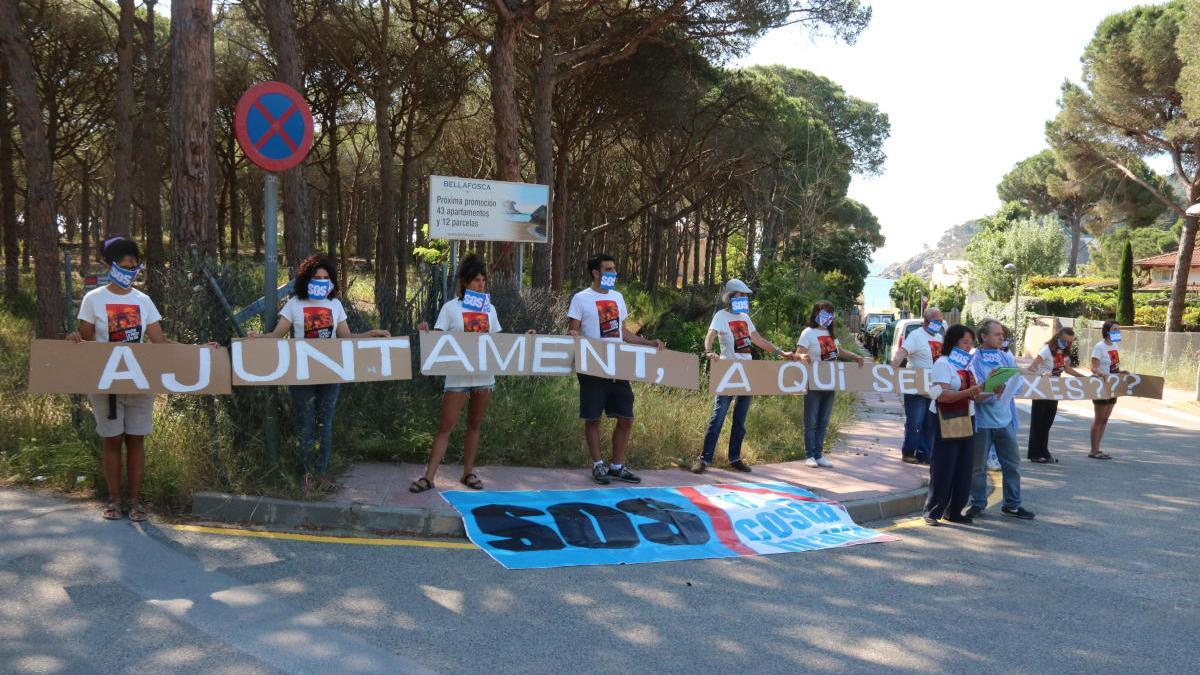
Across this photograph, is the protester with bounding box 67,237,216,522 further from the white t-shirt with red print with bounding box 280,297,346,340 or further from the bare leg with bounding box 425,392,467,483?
the bare leg with bounding box 425,392,467,483

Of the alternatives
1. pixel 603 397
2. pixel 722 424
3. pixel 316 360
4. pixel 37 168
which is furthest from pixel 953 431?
pixel 37 168

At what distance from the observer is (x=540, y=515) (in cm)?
627

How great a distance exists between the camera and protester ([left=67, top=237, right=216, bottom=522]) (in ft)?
18.7

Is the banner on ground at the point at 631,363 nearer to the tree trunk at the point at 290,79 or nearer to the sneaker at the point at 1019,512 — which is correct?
the sneaker at the point at 1019,512

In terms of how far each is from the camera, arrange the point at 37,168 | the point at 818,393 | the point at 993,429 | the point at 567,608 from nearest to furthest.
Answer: the point at 567,608
the point at 993,429
the point at 818,393
the point at 37,168

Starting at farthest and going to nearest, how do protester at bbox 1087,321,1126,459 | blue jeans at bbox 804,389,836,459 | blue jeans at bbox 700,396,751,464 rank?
protester at bbox 1087,321,1126,459
blue jeans at bbox 804,389,836,459
blue jeans at bbox 700,396,751,464

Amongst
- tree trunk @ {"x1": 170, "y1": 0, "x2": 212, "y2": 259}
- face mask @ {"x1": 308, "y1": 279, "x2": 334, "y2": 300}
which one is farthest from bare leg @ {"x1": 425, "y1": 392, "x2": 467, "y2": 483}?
tree trunk @ {"x1": 170, "y1": 0, "x2": 212, "y2": 259}

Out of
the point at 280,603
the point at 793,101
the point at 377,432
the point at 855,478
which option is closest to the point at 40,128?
the point at 377,432

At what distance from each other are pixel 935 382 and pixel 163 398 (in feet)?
21.4

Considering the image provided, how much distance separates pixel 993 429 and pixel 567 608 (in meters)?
4.36

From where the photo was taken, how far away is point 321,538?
5.78 metres

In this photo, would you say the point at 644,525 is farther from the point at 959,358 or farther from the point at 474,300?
the point at 959,358

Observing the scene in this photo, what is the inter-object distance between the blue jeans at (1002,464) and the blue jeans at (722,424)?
2119mm

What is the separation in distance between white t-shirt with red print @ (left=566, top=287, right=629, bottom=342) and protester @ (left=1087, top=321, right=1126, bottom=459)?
669cm
